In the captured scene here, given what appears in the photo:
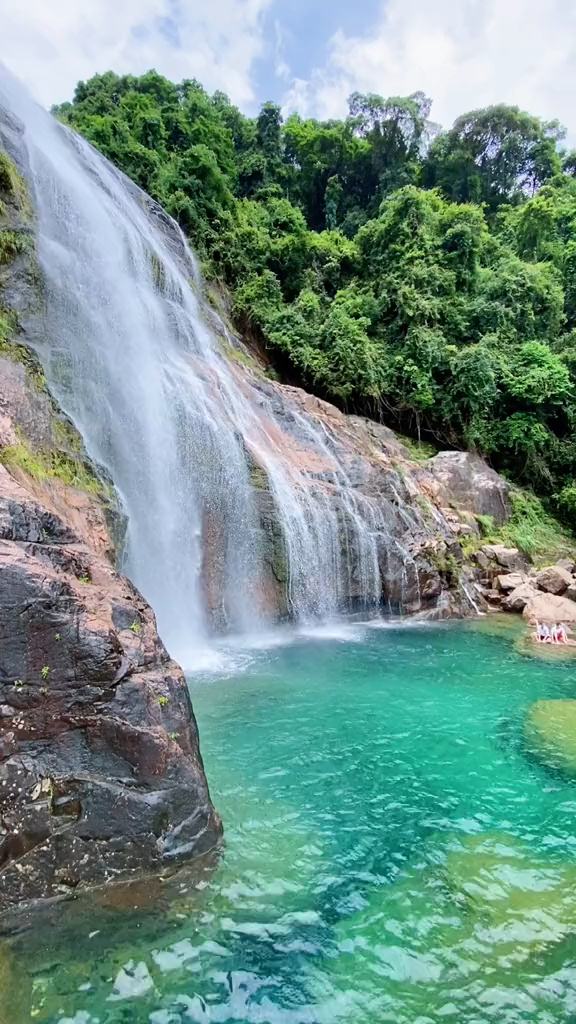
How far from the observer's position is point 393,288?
77.6 feet

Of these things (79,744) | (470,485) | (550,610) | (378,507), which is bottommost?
(550,610)

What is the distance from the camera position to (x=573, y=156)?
3869 centimetres

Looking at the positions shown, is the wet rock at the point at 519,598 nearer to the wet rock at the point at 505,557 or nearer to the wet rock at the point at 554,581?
the wet rock at the point at 554,581

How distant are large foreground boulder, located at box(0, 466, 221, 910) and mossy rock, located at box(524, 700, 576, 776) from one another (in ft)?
14.9

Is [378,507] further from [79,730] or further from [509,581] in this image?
[79,730]

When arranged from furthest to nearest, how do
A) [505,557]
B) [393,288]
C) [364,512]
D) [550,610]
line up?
1. [393,288]
2. [505,557]
3. [364,512]
4. [550,610]

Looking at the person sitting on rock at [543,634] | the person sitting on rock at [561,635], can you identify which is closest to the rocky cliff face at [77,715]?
the person sitting on rock at [543,634]

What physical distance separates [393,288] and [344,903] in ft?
74.9

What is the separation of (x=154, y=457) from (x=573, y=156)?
40.5 meters

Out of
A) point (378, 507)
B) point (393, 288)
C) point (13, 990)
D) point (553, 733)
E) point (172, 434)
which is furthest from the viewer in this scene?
point (393, 288)

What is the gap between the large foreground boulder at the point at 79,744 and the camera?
13.6 feet

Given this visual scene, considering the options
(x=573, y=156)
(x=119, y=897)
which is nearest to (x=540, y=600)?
(x=119, y=897)

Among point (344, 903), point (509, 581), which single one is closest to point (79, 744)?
point (344, 903)

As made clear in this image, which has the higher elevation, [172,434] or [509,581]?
[172,434]
